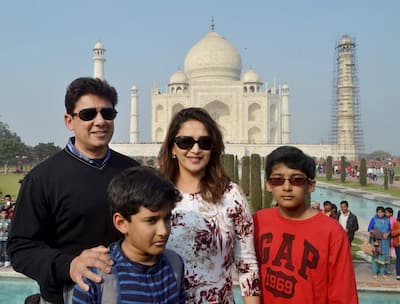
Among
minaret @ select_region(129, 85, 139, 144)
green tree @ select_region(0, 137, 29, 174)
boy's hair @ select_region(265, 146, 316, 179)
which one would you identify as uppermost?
minaret @ select_region(129, 85, 139, 144)

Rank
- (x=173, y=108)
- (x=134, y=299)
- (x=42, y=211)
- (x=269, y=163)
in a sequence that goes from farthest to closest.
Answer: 1. (x=173, y=108)
2. (x=269, y=163)
3. (x=42, y=211)
4. (x=134, y=299)

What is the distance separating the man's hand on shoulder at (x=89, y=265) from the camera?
100 centimetres

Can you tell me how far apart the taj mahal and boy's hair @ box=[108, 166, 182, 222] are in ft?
89.6

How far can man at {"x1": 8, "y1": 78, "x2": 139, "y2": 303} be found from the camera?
117 centimetres

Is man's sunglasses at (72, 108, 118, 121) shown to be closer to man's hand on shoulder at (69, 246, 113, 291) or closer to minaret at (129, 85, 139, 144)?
man's hand on shoulder at (69, 246, 113, 291)

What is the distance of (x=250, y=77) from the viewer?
108ft

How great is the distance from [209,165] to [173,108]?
3088 cm

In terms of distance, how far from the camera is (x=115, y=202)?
1092mm

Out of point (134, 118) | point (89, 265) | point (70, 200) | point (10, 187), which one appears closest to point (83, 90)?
point (70, 200)

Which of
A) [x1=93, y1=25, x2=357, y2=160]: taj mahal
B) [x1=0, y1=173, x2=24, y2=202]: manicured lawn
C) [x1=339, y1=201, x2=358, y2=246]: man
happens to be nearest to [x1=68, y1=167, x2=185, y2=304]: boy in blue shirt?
[x1=339, y1=201, x2=358, y2=246]: man

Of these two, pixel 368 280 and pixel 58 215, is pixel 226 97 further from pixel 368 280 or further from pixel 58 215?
pixel 58 215

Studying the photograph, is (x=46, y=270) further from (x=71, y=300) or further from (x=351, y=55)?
(x=351, y=55)

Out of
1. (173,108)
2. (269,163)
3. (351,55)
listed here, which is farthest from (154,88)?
(269,163)

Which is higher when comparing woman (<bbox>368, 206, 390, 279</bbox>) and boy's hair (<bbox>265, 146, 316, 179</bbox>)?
boy's hair (<bbox>265, 146, 316, 179</bbox>)
